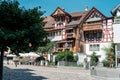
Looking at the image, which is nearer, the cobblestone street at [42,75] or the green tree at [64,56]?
the cobblestone street at [42,75]

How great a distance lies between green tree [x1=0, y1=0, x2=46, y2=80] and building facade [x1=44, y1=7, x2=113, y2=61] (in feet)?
153

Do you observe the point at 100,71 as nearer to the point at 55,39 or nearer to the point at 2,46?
the point at 2,46

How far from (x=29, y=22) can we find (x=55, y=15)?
5534 cm

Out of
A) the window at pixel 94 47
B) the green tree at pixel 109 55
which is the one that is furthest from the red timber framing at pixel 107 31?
the green tree at pixel 109 55

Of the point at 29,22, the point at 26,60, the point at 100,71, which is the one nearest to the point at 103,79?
the point at 100,71

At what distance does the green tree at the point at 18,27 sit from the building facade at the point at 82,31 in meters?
46.6

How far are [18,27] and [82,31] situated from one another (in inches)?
2039

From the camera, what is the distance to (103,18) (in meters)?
65.9

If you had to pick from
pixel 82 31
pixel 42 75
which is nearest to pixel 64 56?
pixel 82 31

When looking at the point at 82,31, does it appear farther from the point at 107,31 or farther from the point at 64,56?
the point at 64,56

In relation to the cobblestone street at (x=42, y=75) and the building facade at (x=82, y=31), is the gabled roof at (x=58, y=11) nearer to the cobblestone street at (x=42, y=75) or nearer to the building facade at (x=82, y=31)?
the building facade at (x=82, y=31)

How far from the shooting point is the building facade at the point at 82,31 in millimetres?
66250

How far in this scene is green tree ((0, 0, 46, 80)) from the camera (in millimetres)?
18078

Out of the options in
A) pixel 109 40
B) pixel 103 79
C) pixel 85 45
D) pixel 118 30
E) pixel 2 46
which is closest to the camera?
pixel 2 46
